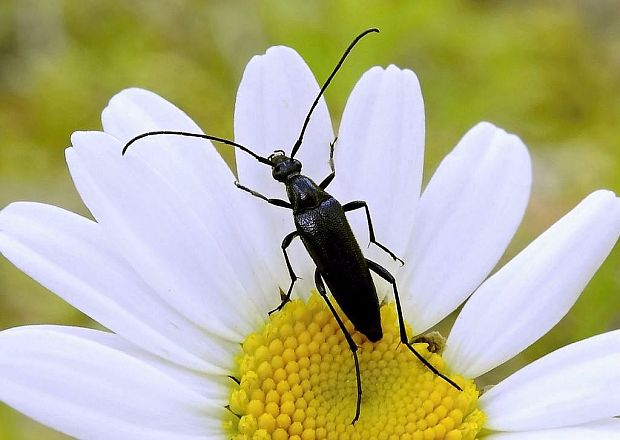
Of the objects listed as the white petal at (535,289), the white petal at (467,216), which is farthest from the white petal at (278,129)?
the white petal at (535,289)

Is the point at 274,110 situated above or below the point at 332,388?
above

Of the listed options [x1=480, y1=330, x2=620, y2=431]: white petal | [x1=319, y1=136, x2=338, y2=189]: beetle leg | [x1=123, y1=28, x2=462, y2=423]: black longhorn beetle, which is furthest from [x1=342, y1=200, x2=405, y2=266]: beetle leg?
[x1=480, y1=330, x2=620, y2=431]: white petal

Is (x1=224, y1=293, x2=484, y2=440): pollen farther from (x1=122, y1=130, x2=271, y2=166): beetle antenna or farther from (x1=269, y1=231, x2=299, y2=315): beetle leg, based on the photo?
(x1=122, y1=130, x2=271, y2=166): beetle antenna

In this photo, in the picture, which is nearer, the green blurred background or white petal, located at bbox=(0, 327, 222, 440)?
white petal, located at bbox=(0, 327, 222, 440)

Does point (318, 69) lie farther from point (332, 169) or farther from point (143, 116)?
point (143, 116)

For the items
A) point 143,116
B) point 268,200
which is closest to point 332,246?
point 268,200

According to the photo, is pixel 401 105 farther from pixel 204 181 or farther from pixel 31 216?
pixel 31 216

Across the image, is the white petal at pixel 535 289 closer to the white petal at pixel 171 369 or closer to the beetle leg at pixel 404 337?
the beetle leg at pixel 404 337
